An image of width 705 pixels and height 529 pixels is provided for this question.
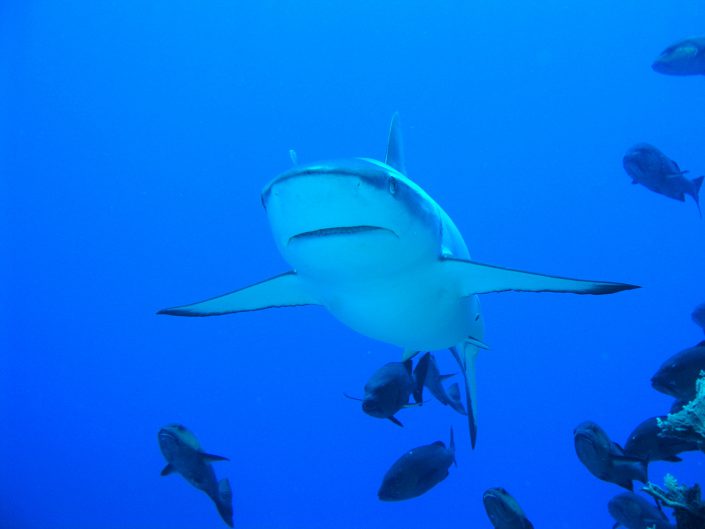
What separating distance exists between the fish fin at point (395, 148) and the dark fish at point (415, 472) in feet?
8.50

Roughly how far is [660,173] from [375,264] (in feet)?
15.2

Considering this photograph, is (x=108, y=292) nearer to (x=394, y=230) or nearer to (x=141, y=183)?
(x=141, y=183)

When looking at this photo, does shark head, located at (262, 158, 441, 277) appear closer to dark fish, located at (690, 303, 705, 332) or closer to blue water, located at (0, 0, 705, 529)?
dark fish, located at (690, 303, 705, 332)

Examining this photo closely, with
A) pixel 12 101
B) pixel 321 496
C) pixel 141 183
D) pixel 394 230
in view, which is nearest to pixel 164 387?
pixel 321 496

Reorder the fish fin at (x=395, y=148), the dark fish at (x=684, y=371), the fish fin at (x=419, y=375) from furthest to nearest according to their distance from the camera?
the fish fin at (x=395, y=148) → the fish fin at (x=419, y=375) → the dark fish at (x=684, y=371)

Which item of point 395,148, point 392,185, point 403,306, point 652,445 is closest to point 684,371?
point 652,445

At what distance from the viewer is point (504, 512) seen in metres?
3.98

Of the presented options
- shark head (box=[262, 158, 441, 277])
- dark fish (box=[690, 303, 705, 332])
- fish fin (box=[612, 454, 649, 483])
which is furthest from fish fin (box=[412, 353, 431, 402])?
dark fish (box=[690, 303, 705, 332])

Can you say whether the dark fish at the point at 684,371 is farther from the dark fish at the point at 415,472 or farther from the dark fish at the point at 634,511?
the dark fish at the point at 415,472

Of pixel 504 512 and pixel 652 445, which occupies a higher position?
pixel 652 445

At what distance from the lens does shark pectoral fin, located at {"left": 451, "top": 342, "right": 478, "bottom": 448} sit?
186 inches

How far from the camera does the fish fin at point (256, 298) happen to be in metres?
3.50

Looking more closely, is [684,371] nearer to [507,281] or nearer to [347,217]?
[507,281]

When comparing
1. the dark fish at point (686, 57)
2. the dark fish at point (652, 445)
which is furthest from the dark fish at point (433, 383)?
the dark fish at point (686, 57)
